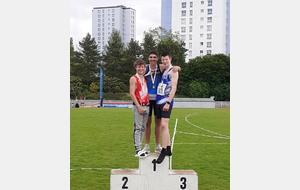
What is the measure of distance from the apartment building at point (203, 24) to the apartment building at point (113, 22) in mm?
29051

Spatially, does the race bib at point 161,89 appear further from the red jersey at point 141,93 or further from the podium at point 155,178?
the podium at point 155,178

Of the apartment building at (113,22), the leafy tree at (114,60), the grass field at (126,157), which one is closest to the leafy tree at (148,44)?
the leafy tree at (114,60)

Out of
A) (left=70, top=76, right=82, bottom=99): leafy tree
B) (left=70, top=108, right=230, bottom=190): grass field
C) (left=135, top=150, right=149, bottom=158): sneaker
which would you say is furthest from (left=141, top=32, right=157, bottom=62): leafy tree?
(left=135, top=150, right=149, bottom=158): sneaker

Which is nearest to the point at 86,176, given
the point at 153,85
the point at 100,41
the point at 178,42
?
the point at 153,85

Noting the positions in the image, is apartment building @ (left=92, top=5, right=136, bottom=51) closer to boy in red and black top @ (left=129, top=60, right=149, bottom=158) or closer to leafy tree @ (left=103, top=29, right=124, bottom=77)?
leafy tree @ (left=103, top=29, right=124, bottom=77)

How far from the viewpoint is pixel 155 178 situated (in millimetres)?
5258

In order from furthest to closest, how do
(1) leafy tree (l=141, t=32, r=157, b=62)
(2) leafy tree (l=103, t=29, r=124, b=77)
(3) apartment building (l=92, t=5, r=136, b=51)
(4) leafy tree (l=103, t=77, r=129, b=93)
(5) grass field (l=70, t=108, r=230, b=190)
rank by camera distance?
(3) apartment building (l=92, t=5, r=136, b=51) → (2) leafy tree (l=103, t=29, r=124, b=77) → (1) leafy tree (l=141, t=32, r=157, b=62) → (4) leafy tree (l=103, t=77, r=129, b=93) → (5) grass field (l=70, t=108, r=230, b=190)

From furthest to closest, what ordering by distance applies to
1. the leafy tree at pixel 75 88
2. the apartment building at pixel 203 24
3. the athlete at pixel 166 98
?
the apartment building at pixel 203 24, the leafy tree at pixel 75 88, the athlete at pixel 166 98

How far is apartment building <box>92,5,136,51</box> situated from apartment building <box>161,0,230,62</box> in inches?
1144

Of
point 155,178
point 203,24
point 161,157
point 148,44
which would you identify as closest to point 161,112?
point 161,157

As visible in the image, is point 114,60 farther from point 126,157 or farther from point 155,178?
point 155,178

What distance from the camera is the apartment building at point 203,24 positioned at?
213 feet

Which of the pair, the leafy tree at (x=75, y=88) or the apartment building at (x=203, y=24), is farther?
the apartment building at (x=203, y=24)

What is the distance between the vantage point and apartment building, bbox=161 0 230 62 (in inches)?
2554
